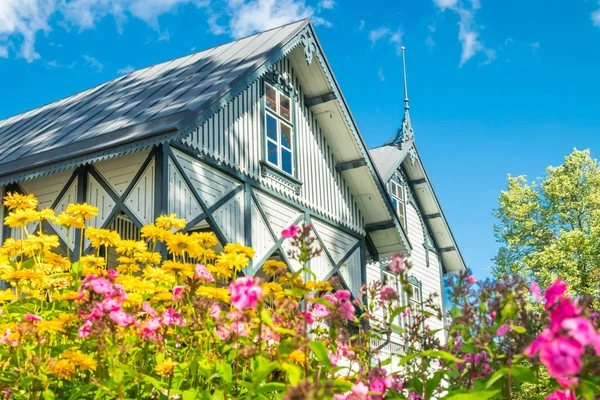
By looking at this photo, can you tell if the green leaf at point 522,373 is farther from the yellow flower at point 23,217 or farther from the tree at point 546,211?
the tree at point 546,211

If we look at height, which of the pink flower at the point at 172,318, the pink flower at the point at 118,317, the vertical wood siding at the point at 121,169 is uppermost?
the vertical wood siding at the point at 121,169

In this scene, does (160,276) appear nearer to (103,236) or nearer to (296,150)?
(103,236)

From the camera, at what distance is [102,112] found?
11531 mm

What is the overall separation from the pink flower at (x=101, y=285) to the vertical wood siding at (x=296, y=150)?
6.88 meters

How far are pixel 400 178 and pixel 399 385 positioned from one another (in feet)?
58.0

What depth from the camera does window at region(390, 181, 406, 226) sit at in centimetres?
1956

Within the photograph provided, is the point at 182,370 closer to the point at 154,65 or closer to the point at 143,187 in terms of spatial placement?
the point at 143,187

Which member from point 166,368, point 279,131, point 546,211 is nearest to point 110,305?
point 166,368

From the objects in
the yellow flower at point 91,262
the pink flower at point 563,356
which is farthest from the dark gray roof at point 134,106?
the pink flower at point 563,356

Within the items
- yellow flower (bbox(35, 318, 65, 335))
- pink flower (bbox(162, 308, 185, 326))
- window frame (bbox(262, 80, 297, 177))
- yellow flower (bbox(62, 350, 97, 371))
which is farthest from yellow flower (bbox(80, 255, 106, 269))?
window frame (bbox(262, 80, 297, 177))

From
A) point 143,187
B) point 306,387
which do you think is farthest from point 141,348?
point 143,187

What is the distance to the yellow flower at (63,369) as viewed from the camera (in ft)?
10.2

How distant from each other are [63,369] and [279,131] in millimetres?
9590

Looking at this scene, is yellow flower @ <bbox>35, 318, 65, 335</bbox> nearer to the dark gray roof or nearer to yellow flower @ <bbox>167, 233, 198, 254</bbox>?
yellow flower @ <bbox>167, 233, 198, 254</bbox>
